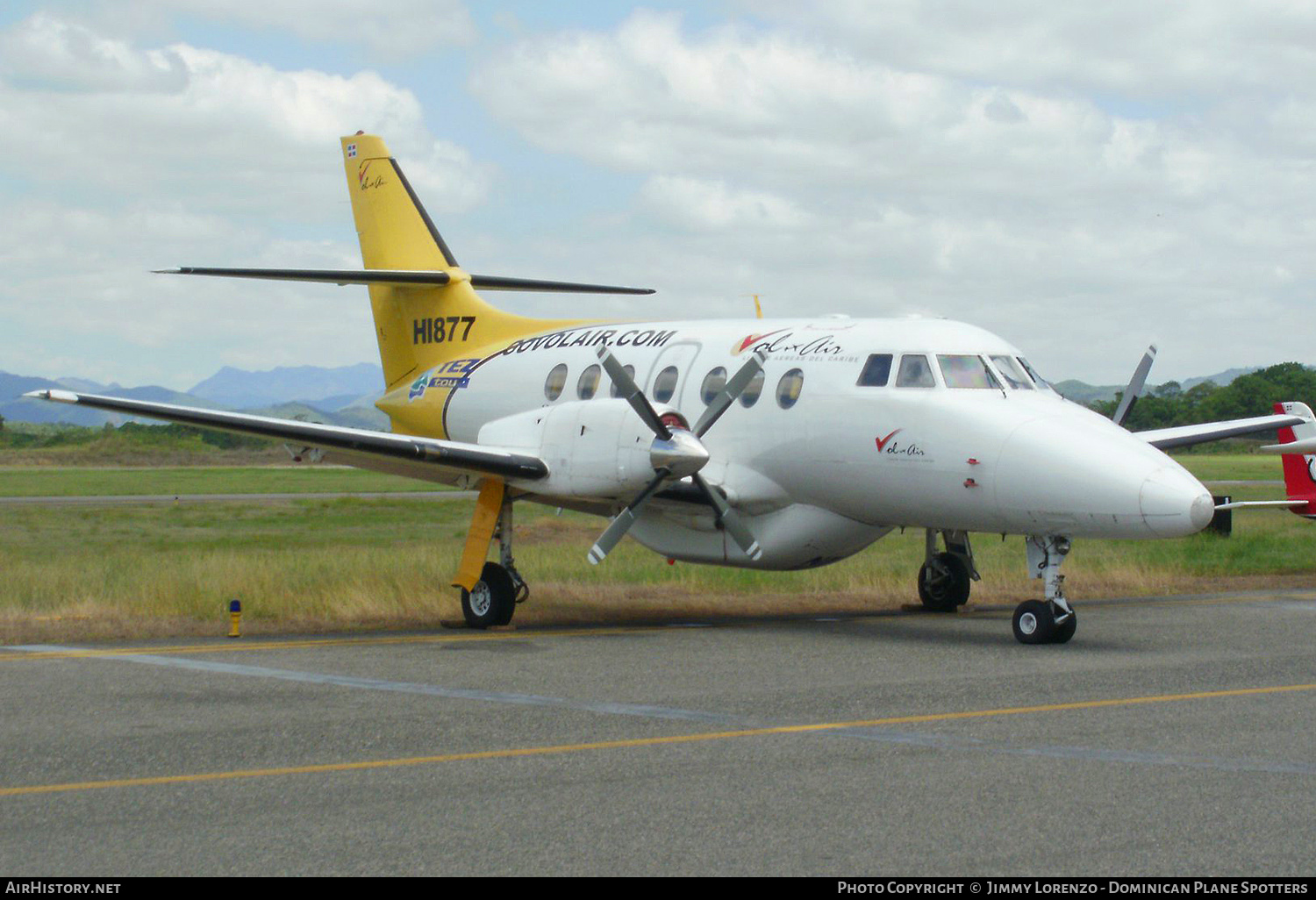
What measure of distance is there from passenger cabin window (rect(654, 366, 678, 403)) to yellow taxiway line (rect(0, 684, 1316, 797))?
305 inches

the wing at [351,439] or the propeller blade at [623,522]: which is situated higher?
the wing at [351,439]

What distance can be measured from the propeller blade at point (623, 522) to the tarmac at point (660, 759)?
1.27m

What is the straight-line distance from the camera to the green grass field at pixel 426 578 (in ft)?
55.0

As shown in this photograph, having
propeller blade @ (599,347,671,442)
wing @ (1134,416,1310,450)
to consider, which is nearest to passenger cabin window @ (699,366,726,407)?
propeller blade @ (599,347,671,442)

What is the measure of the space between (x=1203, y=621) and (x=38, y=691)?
470 inches

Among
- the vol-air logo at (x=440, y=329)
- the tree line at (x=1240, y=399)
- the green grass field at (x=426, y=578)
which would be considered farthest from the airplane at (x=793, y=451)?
the tree line at (x=1240, y=399)

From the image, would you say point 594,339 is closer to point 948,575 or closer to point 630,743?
point 948,575

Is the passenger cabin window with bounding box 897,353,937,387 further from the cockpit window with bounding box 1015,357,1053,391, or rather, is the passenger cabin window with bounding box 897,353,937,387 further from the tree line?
the tree line

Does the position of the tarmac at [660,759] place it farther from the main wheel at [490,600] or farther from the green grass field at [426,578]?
the green grass field at [426,578]

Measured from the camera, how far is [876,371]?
15.0 metres

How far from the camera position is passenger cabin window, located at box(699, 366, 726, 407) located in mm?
16562

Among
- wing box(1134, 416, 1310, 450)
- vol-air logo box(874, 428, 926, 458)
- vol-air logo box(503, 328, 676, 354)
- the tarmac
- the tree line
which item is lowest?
the tarmac

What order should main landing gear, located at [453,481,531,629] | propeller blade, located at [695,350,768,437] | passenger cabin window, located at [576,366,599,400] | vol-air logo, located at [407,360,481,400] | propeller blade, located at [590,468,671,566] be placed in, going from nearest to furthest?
propeller blade, located at [590,468,671,566]
propeller blade, located at [695,350,768,437]
main landing gear, located at [453,481,531,629]
passenger cabin window, located at [576,366,599,400]
vol-air logo, located at [407,360,481,400]

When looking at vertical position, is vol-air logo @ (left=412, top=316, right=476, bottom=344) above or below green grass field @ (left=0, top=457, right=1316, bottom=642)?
above
